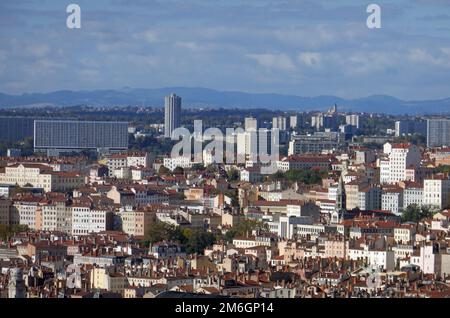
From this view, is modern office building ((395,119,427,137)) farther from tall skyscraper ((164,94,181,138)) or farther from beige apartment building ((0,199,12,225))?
beige apartment building ((0,199,12,225))

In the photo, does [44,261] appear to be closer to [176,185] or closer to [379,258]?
[379,258]

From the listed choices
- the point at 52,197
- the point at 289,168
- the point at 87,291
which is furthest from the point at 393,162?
the point at 87,291

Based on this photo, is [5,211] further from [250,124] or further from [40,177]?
[250,124]

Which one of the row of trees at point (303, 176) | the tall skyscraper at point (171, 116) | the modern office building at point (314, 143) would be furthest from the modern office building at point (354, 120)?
the row of trees at point (303, 176)

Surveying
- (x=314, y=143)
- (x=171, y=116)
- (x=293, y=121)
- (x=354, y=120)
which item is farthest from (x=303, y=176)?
(x=354, y=120)

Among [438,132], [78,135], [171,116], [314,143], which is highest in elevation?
[171,116]

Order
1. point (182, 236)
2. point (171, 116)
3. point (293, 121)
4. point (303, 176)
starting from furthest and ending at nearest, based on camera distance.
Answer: point (293, 121) → point (171, 116) → point (303, 176) → point (182, 236)

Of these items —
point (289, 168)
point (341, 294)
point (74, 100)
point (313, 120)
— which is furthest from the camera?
point (313, 120)
